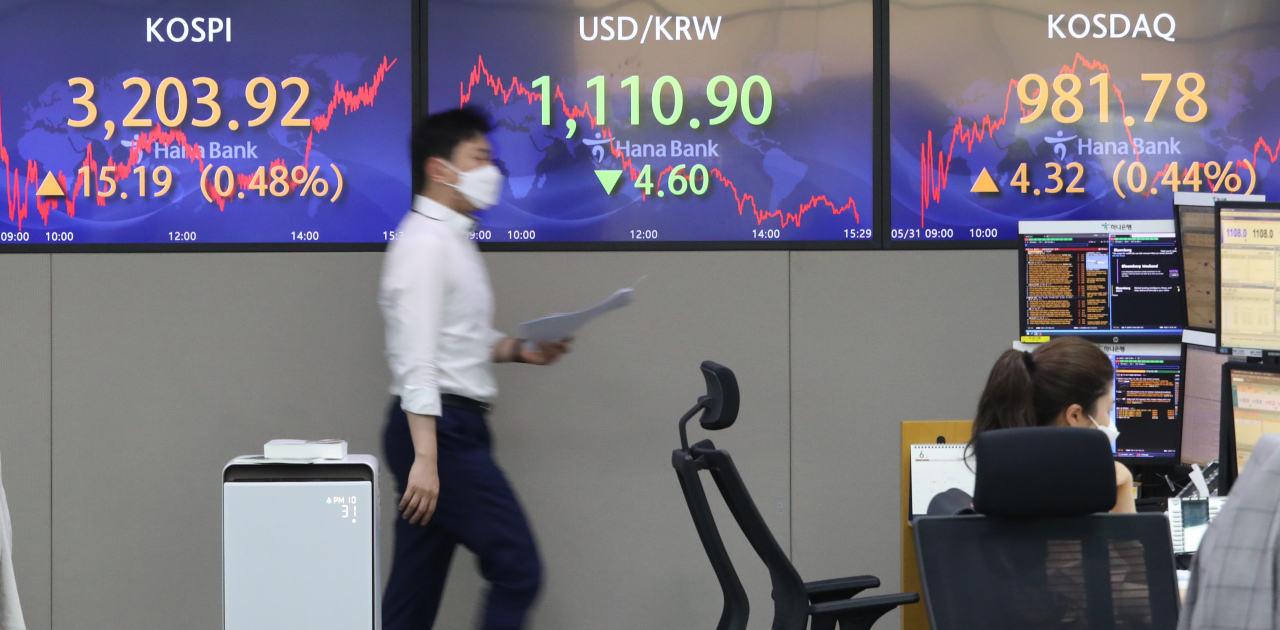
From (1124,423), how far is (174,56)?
2941mm

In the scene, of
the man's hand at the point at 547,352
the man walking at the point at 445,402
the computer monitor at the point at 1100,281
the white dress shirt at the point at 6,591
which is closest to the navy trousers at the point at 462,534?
the man walking at the point at 445,402

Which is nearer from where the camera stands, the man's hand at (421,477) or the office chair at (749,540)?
the office chair at (749,540)

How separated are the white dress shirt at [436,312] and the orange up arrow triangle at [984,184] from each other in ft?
5.21

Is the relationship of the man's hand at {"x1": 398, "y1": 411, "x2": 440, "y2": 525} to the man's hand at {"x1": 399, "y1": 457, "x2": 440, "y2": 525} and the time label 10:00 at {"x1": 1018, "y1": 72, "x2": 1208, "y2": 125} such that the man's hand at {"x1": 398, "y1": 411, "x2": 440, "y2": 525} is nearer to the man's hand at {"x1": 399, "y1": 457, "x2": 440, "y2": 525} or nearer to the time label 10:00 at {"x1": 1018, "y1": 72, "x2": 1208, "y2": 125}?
the man's hand at {"x1": 399, "y1": 457, "x2": 440, "y2": 525}

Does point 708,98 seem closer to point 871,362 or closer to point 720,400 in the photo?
→ point 871,362

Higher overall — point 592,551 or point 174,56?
point 174,56

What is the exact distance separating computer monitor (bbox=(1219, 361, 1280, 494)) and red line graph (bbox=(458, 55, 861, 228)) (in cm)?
127

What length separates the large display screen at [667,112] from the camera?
3314 mm

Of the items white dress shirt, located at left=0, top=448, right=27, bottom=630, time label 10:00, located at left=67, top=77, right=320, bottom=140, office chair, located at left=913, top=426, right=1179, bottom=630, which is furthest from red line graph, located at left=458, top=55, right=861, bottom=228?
white dress shirt, located at left=0, top=448, right=27, bottom=630

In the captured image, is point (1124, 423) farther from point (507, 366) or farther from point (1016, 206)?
point (507, 366)

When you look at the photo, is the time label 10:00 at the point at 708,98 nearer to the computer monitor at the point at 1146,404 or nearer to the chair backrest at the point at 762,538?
the computer monitor at the point at 1146,404

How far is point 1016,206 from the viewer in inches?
132

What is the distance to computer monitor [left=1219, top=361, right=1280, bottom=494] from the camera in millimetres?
2240

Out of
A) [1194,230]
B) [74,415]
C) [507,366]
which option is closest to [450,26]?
[507,366]
